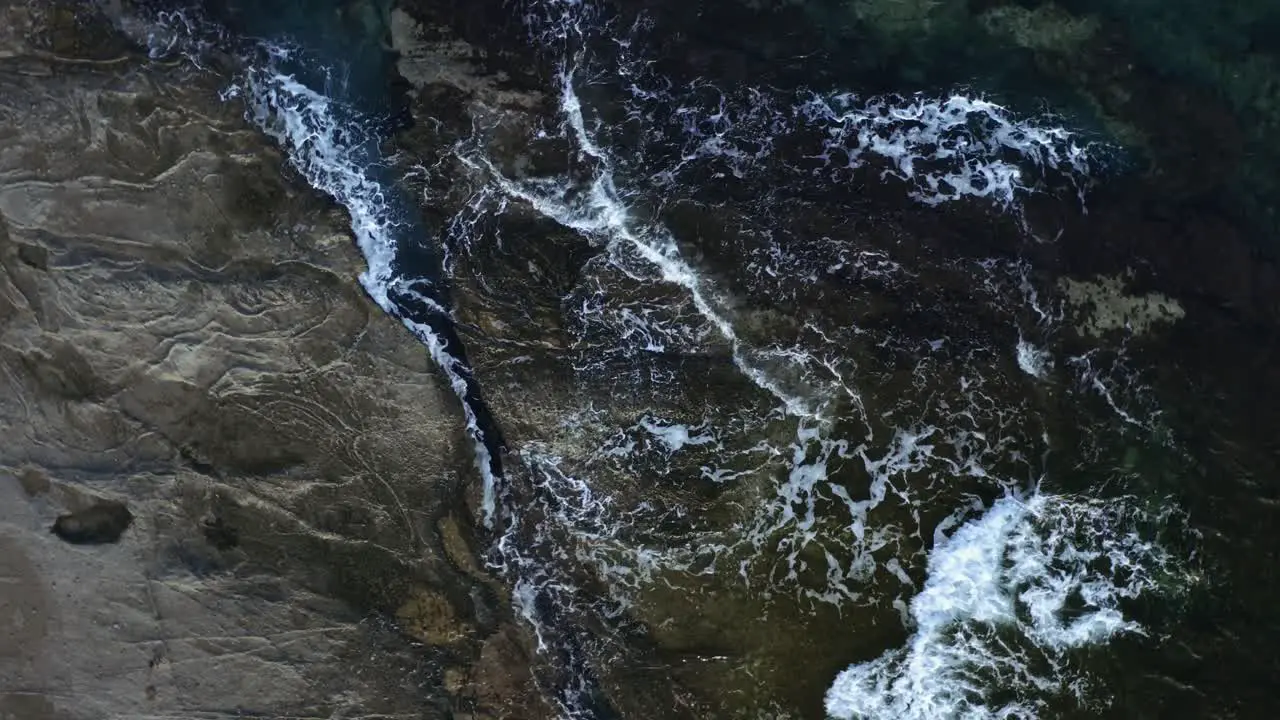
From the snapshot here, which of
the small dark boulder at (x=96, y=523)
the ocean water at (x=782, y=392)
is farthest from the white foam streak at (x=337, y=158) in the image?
the small dark boulder at (x=96, y=523)

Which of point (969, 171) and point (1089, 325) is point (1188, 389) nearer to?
point (1089, 325)

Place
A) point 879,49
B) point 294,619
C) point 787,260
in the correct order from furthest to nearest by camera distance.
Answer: point 879,49, point 787,260, point 294,619

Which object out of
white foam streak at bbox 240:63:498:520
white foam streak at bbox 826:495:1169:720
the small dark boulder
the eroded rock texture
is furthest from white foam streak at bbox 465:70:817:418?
the small dark boulder

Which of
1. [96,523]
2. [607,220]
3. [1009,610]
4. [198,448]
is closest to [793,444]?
[1009,610]

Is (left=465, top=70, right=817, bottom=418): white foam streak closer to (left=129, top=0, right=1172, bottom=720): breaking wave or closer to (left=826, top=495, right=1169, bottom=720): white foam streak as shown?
(left=129, top=0, right=1172, bottom=720): breaking wave

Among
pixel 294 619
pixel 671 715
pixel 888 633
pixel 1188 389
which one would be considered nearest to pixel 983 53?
pixel 1188 389

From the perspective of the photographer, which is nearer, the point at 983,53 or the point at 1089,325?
the point at 1089,325
